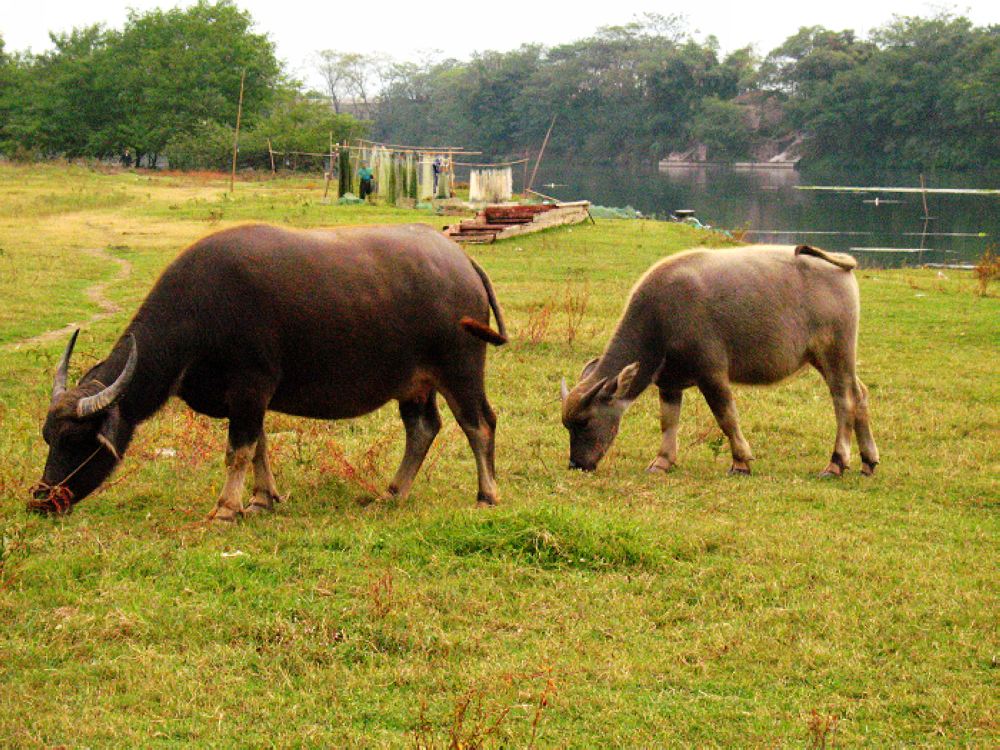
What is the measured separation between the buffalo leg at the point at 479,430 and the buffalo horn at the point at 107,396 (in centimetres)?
191

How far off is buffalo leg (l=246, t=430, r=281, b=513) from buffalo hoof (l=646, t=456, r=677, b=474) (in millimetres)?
2829

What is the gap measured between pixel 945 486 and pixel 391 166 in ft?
89.9

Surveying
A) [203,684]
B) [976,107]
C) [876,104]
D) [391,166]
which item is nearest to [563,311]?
[203,684]

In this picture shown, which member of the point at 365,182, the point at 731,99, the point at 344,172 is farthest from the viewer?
the point at 731,99

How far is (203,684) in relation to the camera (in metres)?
4.32

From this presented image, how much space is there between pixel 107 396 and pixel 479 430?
7.29ft

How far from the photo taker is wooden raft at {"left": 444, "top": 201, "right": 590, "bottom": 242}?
23.9m

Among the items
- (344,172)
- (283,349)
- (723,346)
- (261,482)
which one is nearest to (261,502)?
(261,482)

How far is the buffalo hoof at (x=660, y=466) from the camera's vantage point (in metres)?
8.14

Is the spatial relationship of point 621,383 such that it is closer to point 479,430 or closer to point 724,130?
point 479,430

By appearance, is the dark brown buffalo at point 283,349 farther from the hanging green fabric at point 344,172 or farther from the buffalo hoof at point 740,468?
the hanging green fabric at point 344,172

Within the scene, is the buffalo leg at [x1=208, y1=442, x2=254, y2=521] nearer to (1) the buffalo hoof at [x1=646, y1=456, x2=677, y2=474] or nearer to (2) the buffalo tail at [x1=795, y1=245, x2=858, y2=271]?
(1) the buffalo hoof at [x1=646, y1=456, x2=677, y2=474]

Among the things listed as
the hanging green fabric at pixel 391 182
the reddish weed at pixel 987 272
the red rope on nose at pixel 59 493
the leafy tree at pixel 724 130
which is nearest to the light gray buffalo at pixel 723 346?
the red rope on nose at pixel 59 493

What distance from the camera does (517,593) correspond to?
5.36 m
